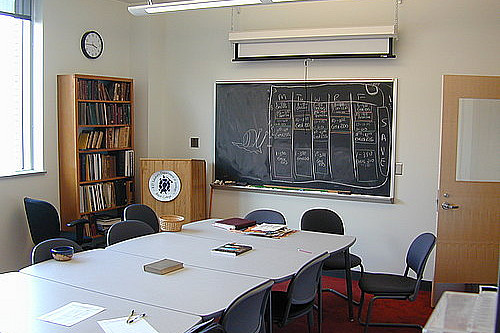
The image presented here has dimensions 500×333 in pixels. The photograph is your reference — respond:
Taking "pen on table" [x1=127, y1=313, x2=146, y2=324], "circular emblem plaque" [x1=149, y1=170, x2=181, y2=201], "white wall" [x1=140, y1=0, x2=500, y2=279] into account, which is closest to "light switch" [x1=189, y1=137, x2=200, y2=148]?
"white wall" [x1=140, y1=0, x2=500, y2=279]

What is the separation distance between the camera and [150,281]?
10.7 feet

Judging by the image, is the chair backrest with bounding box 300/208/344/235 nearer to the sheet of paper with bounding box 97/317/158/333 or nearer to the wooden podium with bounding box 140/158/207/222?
the wooden podium with bounding box 140/158/207/222

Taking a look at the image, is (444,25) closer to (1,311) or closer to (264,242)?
(264,242)

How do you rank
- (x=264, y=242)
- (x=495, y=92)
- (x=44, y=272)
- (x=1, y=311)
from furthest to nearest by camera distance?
1. (x=495, y=92)
2. (x=264, y=242)
3. (x=44, y=272)
4. (x=1, y=311)

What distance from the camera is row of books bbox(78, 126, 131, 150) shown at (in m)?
6.19

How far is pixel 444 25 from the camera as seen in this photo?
18.0 ft

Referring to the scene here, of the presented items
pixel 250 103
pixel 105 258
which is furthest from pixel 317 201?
pixel 105 258

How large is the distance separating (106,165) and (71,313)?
12.8ft

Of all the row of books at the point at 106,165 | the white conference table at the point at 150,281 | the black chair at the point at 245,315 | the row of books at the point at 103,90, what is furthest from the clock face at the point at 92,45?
the black chair at the point at 245,315

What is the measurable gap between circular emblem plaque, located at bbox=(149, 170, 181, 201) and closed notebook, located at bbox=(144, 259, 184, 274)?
9.15 feet

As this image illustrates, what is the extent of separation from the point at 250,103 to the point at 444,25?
2.28 m

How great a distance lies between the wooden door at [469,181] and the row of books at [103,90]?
3709mm

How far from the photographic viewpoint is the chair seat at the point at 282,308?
3.76m

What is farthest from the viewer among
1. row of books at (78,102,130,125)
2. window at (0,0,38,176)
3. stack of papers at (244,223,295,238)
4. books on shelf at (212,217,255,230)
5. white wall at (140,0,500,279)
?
row of books at (78,102,130,125)
